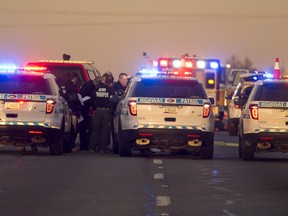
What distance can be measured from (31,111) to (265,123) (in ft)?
14.9

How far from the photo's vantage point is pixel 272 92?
71.4 ft

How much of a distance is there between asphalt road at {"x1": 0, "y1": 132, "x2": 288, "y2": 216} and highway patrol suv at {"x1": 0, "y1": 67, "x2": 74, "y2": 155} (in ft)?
1.25

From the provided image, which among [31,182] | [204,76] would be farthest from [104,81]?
[204,76]

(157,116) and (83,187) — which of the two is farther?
(157,116)

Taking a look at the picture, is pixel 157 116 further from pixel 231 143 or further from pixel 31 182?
pixel 231 143

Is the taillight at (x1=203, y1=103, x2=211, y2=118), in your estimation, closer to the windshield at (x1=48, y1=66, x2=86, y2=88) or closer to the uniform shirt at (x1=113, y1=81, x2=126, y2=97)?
the uniform shirt at (x1=113, y1=81, x2=126, y2=97)

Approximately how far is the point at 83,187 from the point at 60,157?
6.33 metres

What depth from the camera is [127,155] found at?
70.7 feet

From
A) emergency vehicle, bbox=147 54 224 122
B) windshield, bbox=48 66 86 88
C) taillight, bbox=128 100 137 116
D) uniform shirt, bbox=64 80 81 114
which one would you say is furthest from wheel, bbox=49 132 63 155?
emergency vehicle, bbox=147 54 224 122

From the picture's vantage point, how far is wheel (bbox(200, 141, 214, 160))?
70.0 feet

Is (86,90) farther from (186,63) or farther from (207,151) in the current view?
(186,63)

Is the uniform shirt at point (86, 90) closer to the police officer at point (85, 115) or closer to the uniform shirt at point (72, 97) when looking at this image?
the police officer at point (85, 115)

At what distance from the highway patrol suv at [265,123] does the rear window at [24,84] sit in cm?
400

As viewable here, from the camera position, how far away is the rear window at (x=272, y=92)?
21609mm
